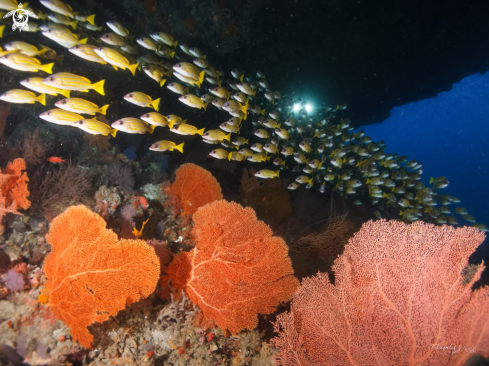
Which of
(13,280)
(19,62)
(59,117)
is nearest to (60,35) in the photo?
(19,62)

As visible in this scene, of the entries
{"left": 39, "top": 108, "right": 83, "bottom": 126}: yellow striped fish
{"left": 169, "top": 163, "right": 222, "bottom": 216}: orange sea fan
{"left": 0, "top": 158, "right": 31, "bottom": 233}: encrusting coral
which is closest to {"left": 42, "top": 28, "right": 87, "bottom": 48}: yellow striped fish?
{"left": 39, "top": 108, "right": 83, "bottom": 126}: yellow striped fish

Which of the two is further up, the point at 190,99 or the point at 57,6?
the point at 57,6

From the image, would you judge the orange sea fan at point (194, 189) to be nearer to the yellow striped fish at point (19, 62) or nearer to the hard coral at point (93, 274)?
the hard coral at point (93, 274)

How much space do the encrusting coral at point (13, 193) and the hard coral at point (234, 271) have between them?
121 inches

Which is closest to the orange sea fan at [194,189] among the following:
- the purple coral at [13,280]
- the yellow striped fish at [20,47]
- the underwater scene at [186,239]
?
the underwater scene at [186,239]

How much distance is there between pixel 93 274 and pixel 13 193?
2894mm

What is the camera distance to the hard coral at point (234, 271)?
11.8ft

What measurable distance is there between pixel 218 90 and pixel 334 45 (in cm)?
917

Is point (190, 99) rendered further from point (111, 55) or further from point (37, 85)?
point (37, 85)

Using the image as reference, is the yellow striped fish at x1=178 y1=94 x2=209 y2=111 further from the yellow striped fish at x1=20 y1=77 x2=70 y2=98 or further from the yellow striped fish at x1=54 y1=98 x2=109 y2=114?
the yellow striped fish at x1=20 y1=77 x2=70 y2=98

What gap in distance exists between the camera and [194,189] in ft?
18.5

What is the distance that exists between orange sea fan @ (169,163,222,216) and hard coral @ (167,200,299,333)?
168 cm

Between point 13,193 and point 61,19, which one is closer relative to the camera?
point 13,193

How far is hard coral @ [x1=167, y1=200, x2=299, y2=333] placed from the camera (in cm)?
359
